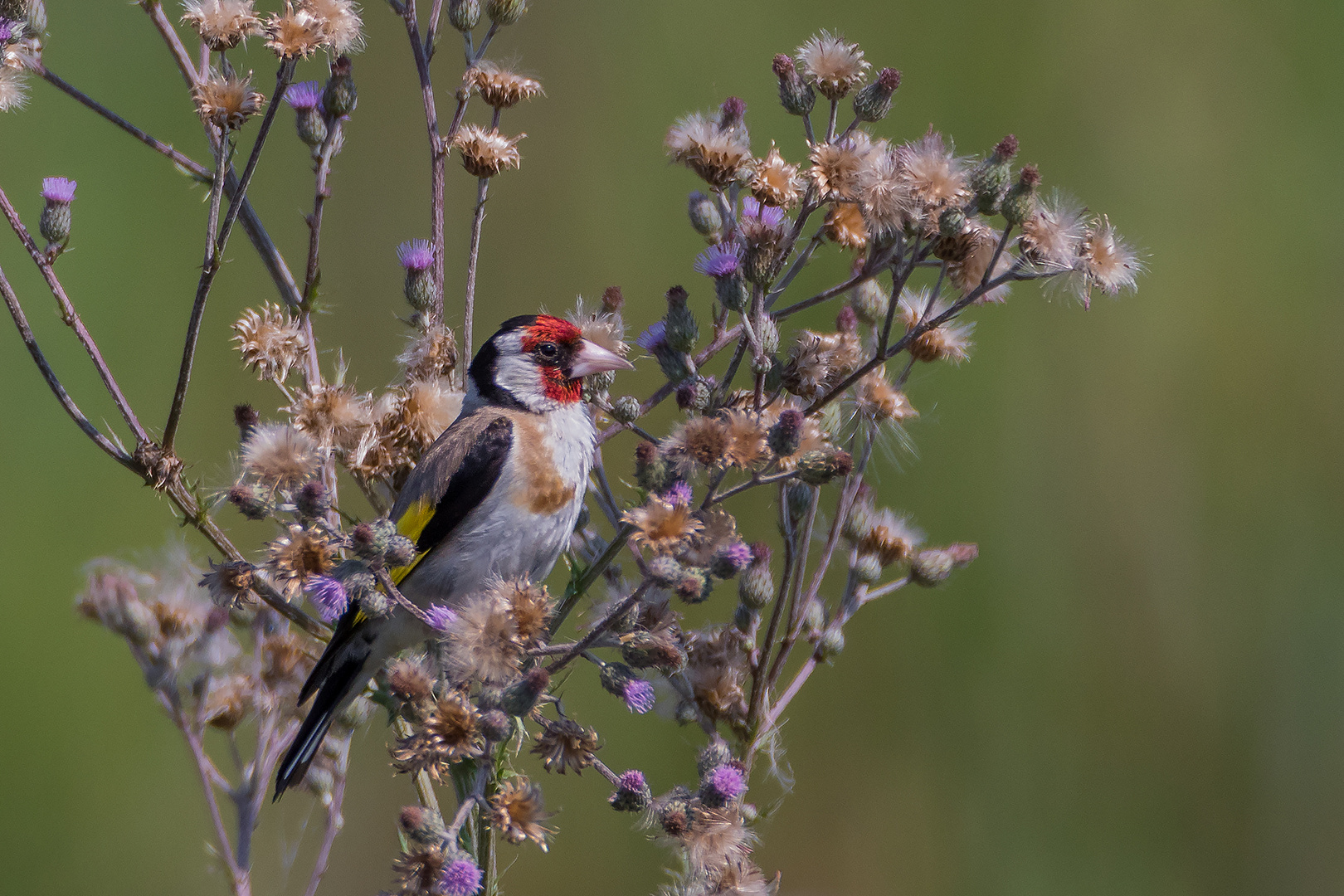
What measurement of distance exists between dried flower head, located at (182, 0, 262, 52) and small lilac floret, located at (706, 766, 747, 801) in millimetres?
1372

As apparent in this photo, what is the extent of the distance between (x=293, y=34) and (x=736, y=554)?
108cm

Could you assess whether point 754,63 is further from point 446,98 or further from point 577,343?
point 577,343

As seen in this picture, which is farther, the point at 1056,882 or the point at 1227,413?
the point at 1227,413

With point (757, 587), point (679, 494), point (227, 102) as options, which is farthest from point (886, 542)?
point (227, 102)

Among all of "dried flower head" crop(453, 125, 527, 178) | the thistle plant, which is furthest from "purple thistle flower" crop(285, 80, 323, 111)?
"dried flower head" crop(453, 125, 527, 178)

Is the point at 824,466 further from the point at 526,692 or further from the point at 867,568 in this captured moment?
the point at 867,568

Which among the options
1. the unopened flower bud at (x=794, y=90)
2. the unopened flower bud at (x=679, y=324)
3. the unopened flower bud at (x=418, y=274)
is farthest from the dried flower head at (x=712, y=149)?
the unopened flower bud at (x=418, y=274)

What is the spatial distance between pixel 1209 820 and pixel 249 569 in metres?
3.38

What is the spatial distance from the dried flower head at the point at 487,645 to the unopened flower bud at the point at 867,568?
2.78 feet

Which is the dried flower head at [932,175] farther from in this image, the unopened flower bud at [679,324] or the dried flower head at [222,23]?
the dried flower head at [222,23]

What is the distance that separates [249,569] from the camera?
4.99 feet

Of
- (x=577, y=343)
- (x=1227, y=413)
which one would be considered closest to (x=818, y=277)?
(x=1227, y=413)

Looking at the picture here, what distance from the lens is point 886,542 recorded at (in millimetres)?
2074

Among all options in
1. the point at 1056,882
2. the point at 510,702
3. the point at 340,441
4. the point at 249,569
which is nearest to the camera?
the point at 510,702
